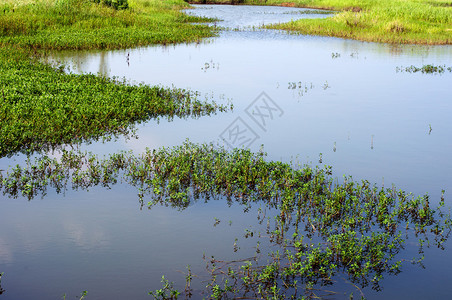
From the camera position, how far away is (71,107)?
14.2m

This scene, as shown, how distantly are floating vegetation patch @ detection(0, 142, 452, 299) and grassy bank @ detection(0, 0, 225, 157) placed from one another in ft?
4.95

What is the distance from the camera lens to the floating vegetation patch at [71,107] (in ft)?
41.0

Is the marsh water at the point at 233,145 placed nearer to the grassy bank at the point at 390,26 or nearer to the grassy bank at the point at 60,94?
the grassy bank at the point at 60,94

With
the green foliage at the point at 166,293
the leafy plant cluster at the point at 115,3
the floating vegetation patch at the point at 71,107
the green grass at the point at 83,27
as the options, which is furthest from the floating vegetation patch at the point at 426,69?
the leafy plant cluster at the point at 115,3

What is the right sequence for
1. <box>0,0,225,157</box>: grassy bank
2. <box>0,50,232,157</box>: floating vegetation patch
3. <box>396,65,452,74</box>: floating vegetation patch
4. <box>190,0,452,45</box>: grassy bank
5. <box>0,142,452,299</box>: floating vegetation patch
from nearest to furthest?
<box>0,142,452,299</box>: floating vegetation patch, <box>0,50,232,157</box>: floating vegetation patch, <box>0,0,225,157</box>: grassy bank, <box>396,65,452,74</box>: floating vegetation patch, <box>190,0,452,45</box>: grassy bank

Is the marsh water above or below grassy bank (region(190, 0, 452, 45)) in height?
below

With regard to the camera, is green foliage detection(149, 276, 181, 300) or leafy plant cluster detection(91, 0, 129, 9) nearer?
green foliage detection(149, 276, 181, 300)

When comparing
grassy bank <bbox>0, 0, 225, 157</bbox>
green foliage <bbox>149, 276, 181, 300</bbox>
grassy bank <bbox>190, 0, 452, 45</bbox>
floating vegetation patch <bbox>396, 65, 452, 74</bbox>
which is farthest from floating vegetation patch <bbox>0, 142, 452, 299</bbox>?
grassy bank <bbox>190, 0, 452, 45</bbox>

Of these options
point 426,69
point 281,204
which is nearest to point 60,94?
point 281,204

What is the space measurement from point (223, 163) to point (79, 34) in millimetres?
22172

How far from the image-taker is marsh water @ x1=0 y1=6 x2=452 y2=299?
286 inches

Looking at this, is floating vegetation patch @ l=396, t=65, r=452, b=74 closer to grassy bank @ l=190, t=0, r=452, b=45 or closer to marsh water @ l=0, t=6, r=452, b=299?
marsh water @ l=0, t=6, r=452, b=299

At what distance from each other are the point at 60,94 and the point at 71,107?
72.4 inches

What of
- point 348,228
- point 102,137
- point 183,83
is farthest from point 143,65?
point 348,228
